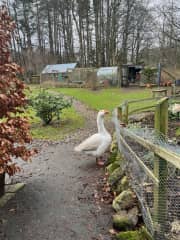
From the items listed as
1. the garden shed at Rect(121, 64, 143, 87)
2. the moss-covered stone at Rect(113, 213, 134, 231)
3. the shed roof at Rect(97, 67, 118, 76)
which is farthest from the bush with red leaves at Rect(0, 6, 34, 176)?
the garden shed at Rect(121, 64, 143, 87)

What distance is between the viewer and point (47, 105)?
392 inches

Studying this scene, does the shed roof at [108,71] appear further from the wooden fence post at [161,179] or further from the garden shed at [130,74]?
the wooden fence post at [161,179]

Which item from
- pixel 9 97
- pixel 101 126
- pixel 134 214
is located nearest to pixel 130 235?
pixel 134 214

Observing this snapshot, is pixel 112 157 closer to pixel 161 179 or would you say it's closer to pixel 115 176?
pixel 115 176

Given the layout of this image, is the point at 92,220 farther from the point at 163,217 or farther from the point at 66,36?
the point at 66,36

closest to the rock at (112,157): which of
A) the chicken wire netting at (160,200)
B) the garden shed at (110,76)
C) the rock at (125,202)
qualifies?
the chicken wire netting at (160,200)

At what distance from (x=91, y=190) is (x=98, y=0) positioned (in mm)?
32144

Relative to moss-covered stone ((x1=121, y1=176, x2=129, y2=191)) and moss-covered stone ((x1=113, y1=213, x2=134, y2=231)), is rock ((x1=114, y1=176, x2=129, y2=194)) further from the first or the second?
moss-covered stone ((x1=113, y1=213, x2=134, y2=231))

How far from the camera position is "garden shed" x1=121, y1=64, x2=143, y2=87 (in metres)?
27.3

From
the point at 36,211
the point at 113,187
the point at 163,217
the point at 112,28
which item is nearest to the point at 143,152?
the point at 113,187

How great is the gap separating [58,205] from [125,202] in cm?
99

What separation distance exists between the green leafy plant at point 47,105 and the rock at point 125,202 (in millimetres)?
6698

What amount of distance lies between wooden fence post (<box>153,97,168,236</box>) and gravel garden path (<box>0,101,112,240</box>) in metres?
0.67

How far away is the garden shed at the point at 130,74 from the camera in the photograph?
27258mm
